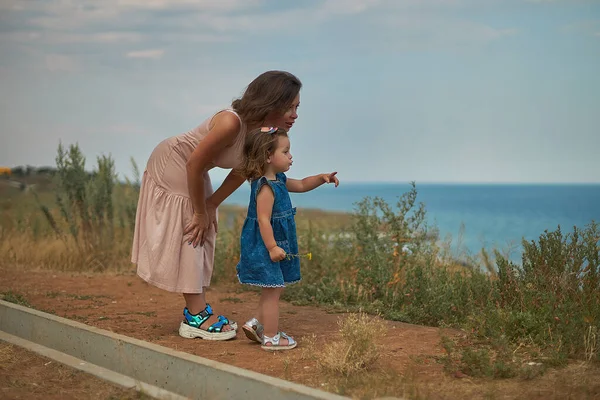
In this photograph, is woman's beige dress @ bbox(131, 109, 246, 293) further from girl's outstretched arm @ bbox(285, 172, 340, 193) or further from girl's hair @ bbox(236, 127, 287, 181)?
girl's outstretched arm @ bbox(285, 172, 340, 193)

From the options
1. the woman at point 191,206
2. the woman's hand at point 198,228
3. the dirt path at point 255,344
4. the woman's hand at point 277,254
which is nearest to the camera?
the dirt path at point 255,344

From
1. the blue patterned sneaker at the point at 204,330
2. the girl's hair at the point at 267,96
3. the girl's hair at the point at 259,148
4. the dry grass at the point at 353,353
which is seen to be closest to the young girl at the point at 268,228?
the girl's hair at the point at 259,148

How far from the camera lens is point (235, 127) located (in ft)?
17.9

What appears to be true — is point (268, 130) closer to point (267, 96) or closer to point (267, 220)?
point (267, 96)

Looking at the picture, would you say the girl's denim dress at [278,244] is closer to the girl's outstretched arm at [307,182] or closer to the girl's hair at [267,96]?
the girl's outstretched arm at [307,182]

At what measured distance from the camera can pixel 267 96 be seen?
5488 millimetres

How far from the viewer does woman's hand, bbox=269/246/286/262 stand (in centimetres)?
524

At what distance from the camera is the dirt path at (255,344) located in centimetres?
451

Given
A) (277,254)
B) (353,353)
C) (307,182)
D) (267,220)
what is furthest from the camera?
(307,182)

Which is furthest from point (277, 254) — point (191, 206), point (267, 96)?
point (267, 96)

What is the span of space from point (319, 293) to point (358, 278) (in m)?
0.43

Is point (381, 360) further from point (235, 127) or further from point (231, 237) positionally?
point (231, 237)

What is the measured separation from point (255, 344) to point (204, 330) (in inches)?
17.6

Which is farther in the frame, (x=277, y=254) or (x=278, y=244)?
(x=278, y=244)
